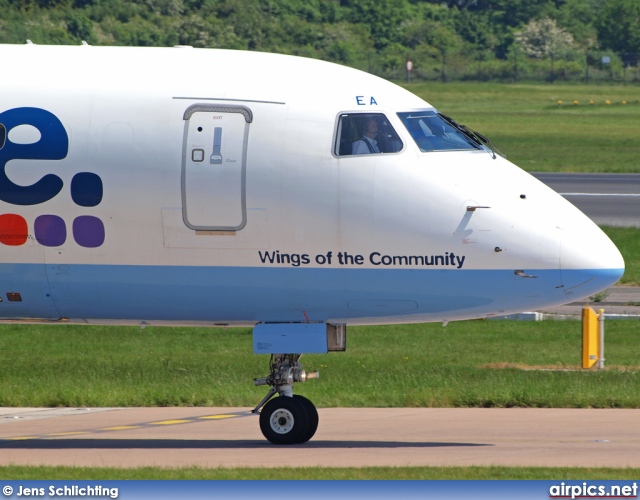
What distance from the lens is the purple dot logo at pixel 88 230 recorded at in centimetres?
1514

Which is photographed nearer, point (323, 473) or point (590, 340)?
point (323, 473)

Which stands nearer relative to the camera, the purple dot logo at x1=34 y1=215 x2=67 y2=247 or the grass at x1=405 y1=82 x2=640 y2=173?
the purple dot logo at x1=34 y1=215 x2=67 y2=247

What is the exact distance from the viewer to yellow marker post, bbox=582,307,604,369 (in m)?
23.0

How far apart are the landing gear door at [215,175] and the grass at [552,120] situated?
4566 centimetres

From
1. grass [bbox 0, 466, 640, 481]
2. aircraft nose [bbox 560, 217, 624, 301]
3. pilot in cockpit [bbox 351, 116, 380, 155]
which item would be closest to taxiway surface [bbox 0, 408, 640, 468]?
grass [bbox 0, 466, 640, 481]

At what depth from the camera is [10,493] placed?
488 inches

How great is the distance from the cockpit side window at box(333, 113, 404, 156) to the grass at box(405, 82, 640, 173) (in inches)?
1774

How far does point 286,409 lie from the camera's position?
15648 mm

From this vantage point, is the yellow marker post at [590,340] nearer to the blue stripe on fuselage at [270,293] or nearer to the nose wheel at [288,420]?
the blue stripe on fuselage at [270,293]

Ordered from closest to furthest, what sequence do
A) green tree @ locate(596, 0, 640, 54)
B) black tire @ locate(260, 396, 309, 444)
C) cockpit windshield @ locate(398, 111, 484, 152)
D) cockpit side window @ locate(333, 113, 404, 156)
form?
cockpit side window @ locate(333, 113, 404, 156) → cockpit windshield @ locate(398, 111, 484, 152) → black tire @ locate(260, 396, 309, 444) → green tree @ locate(596, 0, 640, 54)

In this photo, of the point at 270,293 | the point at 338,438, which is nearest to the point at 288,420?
the point at 338,438

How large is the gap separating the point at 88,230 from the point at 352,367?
29.5 ft

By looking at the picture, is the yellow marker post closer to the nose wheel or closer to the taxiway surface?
the taxiway surface

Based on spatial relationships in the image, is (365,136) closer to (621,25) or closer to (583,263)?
(583,263)
